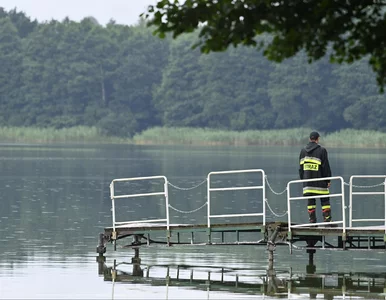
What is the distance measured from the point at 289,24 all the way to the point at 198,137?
3559 inches

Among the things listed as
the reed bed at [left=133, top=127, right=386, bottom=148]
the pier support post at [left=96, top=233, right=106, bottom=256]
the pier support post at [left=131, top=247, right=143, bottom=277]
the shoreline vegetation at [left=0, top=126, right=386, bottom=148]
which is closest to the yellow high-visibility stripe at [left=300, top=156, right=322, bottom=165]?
the pier support post at [left=131, top=247, right=143, bottom=277]

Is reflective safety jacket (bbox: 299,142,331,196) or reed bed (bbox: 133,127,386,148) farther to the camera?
reed bed (bbox: 133,127,386,148)

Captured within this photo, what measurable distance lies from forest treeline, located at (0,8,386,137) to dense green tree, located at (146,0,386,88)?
101578mm

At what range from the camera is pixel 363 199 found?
40.7m

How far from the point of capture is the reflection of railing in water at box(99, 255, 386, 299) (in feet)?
60.4

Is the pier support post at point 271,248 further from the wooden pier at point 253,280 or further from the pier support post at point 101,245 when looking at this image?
the pier support post at point 101,245

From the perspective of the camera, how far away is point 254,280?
64.1 ft

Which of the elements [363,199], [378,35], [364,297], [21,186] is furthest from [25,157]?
[378,35]

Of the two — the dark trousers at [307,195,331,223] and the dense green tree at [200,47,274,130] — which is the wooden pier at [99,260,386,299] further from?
the dense green tree at [200,47,274,130]

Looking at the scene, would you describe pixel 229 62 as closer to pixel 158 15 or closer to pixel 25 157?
pixel 25 157

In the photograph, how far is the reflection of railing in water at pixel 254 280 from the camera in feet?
60.4

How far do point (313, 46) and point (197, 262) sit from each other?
348 inches

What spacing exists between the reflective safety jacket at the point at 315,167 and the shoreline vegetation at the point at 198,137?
74.6m

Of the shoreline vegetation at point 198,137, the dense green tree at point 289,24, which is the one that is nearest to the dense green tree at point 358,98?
the shoreline vegetation at point 198,137
